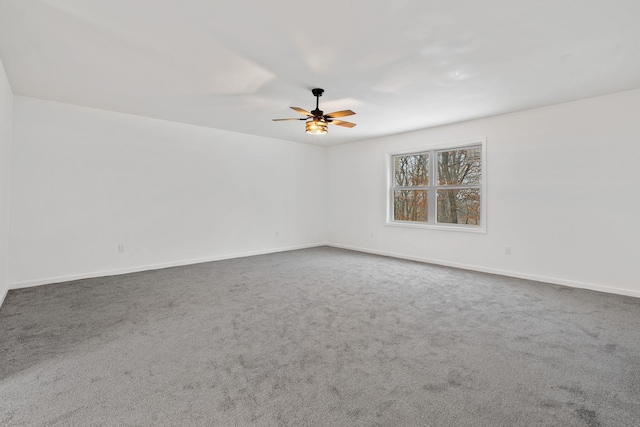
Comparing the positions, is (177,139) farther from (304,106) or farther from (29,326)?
(29,326)

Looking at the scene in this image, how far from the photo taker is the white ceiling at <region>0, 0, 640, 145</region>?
81.1 inches

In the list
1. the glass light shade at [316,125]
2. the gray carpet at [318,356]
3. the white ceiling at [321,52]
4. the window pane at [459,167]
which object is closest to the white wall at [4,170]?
the white ceiling at [321,52]

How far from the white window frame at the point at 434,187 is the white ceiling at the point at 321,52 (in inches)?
35.9

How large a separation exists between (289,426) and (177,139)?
192 inches

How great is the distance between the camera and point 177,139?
506cm

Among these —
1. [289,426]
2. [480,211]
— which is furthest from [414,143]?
[289,426]

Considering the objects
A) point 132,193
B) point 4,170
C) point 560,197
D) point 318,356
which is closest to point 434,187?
point 560,197

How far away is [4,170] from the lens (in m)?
3.28

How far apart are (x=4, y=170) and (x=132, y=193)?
148 cm

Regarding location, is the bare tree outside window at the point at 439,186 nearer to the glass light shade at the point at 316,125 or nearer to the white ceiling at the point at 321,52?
the white ceiling at the point at 321,52

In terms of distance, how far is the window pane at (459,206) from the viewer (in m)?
4.99

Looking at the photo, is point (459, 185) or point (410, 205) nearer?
point (459, 185)

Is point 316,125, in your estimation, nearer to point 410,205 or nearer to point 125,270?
point 410,205

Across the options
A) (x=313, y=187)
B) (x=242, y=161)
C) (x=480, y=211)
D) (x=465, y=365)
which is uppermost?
(x=242, y=161)
